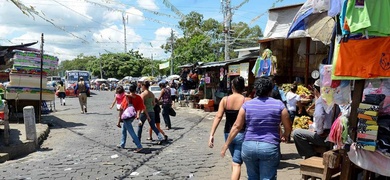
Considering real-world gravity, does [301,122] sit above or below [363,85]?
below

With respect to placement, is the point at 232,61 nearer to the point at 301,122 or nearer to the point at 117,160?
the point at 301,122

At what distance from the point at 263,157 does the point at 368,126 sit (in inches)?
47.0

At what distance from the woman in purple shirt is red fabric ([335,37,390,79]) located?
84 cm

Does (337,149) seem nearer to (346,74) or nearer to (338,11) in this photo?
(346,74)

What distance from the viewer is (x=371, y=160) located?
386 cm

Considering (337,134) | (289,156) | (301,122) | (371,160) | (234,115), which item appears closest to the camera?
(371,160)

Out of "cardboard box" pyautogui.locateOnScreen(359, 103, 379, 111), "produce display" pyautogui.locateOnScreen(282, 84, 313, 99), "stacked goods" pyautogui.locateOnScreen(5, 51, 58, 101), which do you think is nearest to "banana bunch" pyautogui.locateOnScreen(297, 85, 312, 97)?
"produce display" pyautogui.locateOnScreen(282, 84, 313, 99)

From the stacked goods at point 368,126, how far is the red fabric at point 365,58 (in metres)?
0.35

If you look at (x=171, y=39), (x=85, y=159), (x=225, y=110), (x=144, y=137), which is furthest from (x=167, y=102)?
(x=171, y=39)

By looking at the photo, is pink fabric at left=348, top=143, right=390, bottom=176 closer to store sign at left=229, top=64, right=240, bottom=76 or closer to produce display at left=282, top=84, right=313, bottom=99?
produce display at left=282, top=84, right=313, bottom=99

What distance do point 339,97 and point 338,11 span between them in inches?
40.6

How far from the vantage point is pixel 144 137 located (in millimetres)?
10664

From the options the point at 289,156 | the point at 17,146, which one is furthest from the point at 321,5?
the point at 17,146

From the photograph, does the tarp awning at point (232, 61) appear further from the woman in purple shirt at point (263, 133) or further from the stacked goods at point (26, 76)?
the woman in purple shirt at point (263, 133)
